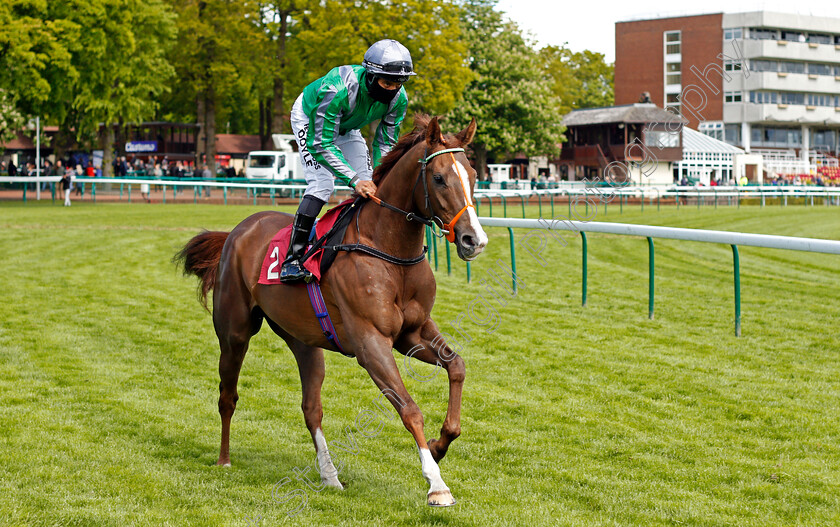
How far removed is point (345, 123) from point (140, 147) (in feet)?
182

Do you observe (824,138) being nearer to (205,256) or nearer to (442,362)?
(205,256)

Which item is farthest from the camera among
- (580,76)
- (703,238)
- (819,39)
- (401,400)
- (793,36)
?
(580,76)

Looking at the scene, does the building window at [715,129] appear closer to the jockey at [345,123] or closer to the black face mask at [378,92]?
the jockey at [345,123]

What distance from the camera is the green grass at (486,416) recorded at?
4.26 meters

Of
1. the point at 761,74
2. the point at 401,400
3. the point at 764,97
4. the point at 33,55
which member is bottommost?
the point at 401,400

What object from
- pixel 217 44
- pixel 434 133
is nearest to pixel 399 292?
pixel 434 133

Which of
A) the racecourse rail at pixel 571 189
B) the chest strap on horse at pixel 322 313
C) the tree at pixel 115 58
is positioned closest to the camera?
the chest strap on horse at pixel 322 313

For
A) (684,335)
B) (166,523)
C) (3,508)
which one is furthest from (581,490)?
(684,335)

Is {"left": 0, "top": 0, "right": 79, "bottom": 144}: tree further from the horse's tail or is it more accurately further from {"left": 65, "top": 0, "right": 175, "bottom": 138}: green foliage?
the horse's tail

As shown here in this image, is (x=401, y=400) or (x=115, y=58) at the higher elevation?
(x=115, y=58)

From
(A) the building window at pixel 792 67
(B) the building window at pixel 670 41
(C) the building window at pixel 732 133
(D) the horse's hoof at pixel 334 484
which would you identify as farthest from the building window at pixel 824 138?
(D) the horse's hoof at pixel 334 484

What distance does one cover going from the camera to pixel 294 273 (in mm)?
4703

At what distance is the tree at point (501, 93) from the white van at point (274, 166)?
808cm

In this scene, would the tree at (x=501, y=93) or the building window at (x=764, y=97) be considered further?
the building window at (x=764, y=97)
